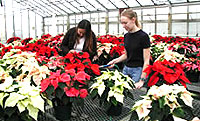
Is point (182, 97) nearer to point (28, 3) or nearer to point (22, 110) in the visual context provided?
point (22, 110)

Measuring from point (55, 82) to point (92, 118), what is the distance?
1.55 ft

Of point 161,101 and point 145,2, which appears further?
point 145,2

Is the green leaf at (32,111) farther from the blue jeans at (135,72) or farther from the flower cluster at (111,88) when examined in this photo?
the blue jeans at (135,72)

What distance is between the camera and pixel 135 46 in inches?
84.8

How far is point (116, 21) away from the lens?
52.3 feet

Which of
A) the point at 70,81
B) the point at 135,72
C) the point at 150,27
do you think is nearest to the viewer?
the point at 70,81

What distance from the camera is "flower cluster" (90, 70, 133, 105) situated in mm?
1771

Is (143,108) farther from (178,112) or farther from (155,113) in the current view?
(178,112)

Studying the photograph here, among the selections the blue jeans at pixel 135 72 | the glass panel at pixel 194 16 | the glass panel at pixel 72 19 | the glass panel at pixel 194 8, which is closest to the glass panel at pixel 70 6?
the glass panel at pixel 72 19

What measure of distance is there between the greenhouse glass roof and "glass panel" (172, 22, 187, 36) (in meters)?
1.35

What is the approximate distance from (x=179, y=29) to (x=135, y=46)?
1156cm

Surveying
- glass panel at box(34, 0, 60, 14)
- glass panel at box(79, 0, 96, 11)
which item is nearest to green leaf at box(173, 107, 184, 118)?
glass panel at box(79, 0, 96, 11)

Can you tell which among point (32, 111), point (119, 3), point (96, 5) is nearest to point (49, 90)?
point (32, 111)

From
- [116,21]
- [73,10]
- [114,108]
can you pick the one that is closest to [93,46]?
[114,108]
